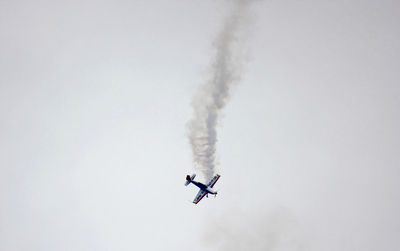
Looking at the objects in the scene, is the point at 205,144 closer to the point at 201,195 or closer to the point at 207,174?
the point at 207,174

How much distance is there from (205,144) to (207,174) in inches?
277

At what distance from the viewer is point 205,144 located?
67.4 metres

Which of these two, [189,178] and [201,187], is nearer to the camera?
[189,178]

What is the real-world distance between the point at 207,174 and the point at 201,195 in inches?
251

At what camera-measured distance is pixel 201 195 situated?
74.9m

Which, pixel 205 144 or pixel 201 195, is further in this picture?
pixel 201 195

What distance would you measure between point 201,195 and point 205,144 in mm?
13262

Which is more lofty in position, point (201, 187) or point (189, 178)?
point (201, 187)

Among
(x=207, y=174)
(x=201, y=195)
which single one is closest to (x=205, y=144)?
(x=207, y=174)
